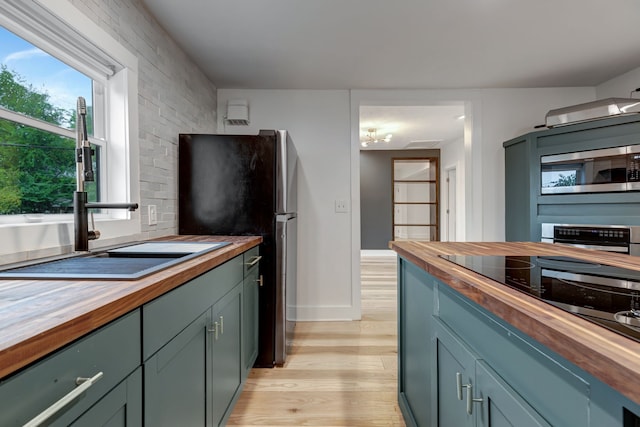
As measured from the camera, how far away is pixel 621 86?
109 inches

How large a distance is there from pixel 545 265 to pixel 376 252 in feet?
18.0

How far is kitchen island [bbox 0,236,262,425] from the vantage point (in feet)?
1.65

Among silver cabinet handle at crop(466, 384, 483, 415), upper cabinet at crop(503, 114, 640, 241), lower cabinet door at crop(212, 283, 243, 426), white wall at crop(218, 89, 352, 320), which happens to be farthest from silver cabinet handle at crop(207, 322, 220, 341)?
upper cabinet at crop(503, 114, 640, 241)

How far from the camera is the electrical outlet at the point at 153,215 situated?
1895mm

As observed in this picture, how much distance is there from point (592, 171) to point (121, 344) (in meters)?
3.07

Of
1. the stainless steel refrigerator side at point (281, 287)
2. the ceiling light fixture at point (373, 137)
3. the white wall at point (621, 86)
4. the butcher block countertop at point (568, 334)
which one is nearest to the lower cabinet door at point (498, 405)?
the butcher block countertop at point (568, 334)

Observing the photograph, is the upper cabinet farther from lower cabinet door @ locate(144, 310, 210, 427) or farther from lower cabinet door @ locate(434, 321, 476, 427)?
lower cabinet door @ locate(144, 310, 210, 427)

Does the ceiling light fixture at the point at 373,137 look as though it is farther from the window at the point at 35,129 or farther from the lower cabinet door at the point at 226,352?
the window at the point at 35,129

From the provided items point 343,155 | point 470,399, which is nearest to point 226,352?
point 470,399

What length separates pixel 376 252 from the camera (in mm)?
6504

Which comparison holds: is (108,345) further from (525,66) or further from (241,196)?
(525,66)

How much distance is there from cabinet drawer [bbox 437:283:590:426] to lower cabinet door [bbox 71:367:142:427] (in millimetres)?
831

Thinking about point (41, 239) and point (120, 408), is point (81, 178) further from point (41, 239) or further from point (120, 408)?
point (120, 408)

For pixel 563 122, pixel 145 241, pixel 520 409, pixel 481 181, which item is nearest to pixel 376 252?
pixel 481 181
